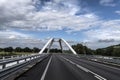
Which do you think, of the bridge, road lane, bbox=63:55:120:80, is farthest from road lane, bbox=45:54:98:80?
road lane, bbox=63:55:120:80

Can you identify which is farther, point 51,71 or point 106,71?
point 106,71

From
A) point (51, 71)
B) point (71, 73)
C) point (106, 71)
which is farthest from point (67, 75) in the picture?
point (106, 71)

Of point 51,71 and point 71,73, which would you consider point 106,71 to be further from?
point 51,71

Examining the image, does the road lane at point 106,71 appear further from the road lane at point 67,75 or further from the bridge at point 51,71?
the road lane at point 67,75

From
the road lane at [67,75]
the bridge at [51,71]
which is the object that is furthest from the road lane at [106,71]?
the road lane at [67,75]

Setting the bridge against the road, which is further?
the road

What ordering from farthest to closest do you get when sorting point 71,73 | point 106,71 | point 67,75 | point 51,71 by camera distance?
point 106,71, point 51,71, point 71,73, point 67,75

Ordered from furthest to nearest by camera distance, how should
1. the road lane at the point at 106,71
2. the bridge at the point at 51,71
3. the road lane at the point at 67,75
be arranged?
the road lane at the point at 106,71
the road lane at the point at 67,75
the bridge at the point at 51,71

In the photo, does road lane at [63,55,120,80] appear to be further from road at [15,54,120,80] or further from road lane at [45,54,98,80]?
road lane at [45,54,98,80]

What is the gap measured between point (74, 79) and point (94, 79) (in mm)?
1194

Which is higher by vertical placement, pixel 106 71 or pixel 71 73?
pixel 71 73

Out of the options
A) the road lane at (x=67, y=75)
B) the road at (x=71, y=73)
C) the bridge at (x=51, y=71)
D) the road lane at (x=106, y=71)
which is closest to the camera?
the bridge at (x=51, y=71)

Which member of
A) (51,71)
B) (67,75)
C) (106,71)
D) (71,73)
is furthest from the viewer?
(106,71)

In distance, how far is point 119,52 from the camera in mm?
134500
